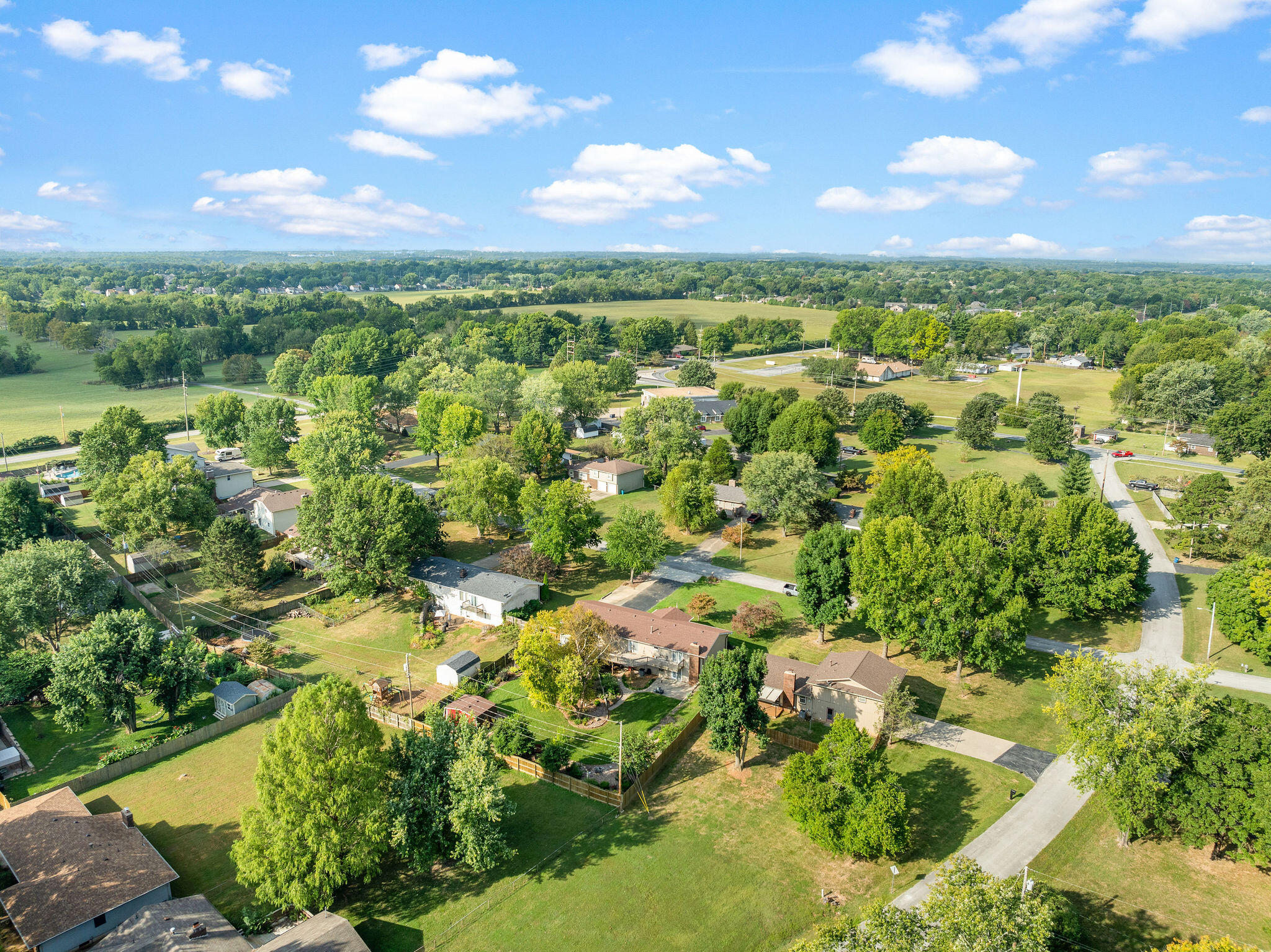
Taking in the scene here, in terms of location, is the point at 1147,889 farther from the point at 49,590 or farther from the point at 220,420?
the point at 220,420

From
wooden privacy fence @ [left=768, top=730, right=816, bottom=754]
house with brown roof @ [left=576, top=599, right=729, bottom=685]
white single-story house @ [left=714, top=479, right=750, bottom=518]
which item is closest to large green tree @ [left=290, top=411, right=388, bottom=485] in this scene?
house with brown roof @ [left=576, top=599, right=729, bottom=685]

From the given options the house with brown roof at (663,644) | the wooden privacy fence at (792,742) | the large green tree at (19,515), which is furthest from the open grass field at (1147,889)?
the large green tree at (19,515)

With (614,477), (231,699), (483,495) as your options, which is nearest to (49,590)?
(231,699)

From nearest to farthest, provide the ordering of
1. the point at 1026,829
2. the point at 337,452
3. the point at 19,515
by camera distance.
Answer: the point at 1026,829
the point at 19,515
the point at 337,452

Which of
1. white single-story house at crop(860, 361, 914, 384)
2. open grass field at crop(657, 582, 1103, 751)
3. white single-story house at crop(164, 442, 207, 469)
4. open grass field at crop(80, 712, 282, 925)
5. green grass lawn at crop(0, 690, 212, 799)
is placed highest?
white single-story house at crop(860, 361, 914, 384)

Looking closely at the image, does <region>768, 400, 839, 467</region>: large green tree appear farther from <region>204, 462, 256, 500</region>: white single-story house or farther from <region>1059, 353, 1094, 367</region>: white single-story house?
<region>1059, 353, 1094, 367</region>: white single-story house

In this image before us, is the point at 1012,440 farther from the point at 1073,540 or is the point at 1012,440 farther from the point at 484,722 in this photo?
the point at 484,722

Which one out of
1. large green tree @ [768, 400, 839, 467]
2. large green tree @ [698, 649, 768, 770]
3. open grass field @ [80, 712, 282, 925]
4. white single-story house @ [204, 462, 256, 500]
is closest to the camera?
open grass field @ [80, 712, 282, 925]

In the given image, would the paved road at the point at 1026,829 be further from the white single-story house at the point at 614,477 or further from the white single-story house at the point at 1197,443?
the white single-story house at the point at 1197,443
